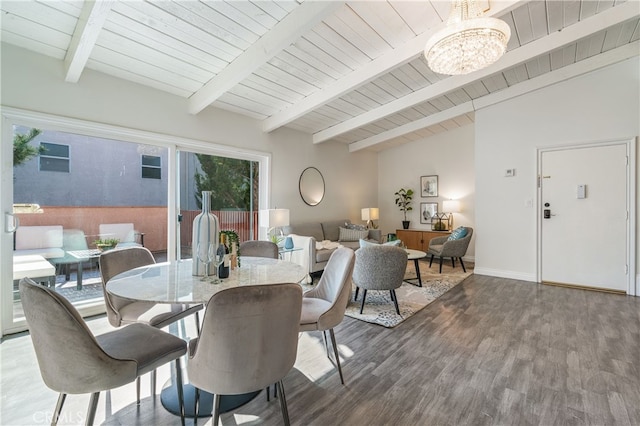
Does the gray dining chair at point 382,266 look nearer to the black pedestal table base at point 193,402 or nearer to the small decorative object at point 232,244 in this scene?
the small decorative object at point 232,244

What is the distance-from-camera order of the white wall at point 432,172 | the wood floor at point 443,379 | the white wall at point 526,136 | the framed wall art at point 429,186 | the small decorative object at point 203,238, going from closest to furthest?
the wood floor at point 443,379
the small decorative object at point 203,238
the white wall at point 526,136
the white wall at point 432,172
the framed wall art at point 429,186

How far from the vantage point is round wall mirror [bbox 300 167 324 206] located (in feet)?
17.8

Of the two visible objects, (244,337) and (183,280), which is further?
(183,280)

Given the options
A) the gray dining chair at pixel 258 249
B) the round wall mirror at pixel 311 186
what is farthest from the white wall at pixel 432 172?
the gray dining chair at pixel 258 249

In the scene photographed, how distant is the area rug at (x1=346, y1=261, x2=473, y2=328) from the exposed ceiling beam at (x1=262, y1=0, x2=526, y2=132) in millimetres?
2634

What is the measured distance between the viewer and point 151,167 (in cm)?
347

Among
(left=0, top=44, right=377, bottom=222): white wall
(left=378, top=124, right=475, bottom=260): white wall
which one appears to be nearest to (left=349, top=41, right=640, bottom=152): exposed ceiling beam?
(left=378, top=124, right=475, bottom=260): white wall

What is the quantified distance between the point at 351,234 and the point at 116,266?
13.5ft

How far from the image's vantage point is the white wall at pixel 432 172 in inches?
245

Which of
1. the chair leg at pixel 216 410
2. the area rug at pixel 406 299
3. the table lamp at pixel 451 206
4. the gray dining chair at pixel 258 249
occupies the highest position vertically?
the table lamp at pixel 451 206

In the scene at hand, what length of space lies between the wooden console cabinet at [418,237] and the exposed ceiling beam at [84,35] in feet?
19.3

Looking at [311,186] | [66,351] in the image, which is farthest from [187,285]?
[311,186]

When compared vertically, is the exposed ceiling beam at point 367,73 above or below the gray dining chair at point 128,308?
above

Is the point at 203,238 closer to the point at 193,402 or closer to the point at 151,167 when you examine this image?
the point at 193,402
